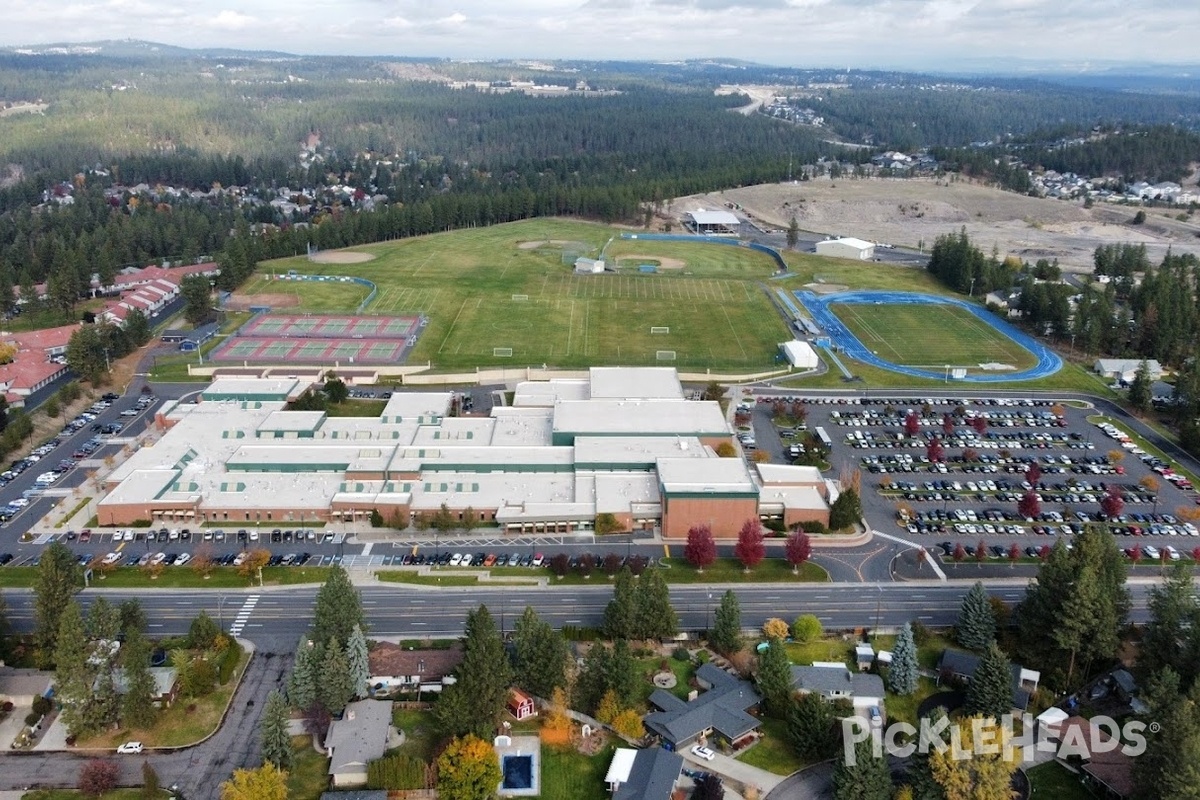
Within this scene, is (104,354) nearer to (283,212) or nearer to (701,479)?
(701,479)

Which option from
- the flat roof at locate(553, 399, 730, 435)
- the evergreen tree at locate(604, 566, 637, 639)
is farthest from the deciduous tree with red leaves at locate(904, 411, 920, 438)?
the evergreen tree at locate(604, 566, 637, 639)

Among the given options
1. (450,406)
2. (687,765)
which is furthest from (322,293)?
(687,765)

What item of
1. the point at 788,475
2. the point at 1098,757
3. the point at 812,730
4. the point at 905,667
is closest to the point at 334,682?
the point at 812,730

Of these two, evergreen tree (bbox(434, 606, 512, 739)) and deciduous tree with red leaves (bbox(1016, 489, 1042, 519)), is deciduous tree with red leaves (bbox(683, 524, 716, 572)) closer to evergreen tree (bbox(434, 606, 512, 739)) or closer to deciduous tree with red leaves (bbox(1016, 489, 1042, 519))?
evergreen tree (bbox(434, 606, 512, 739))

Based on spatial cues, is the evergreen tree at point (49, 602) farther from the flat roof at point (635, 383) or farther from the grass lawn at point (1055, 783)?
the grass lawn at point (1055, 783)

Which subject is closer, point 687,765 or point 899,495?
point 687,765

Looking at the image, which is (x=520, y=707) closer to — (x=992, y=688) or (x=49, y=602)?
(x=992, y=688)
